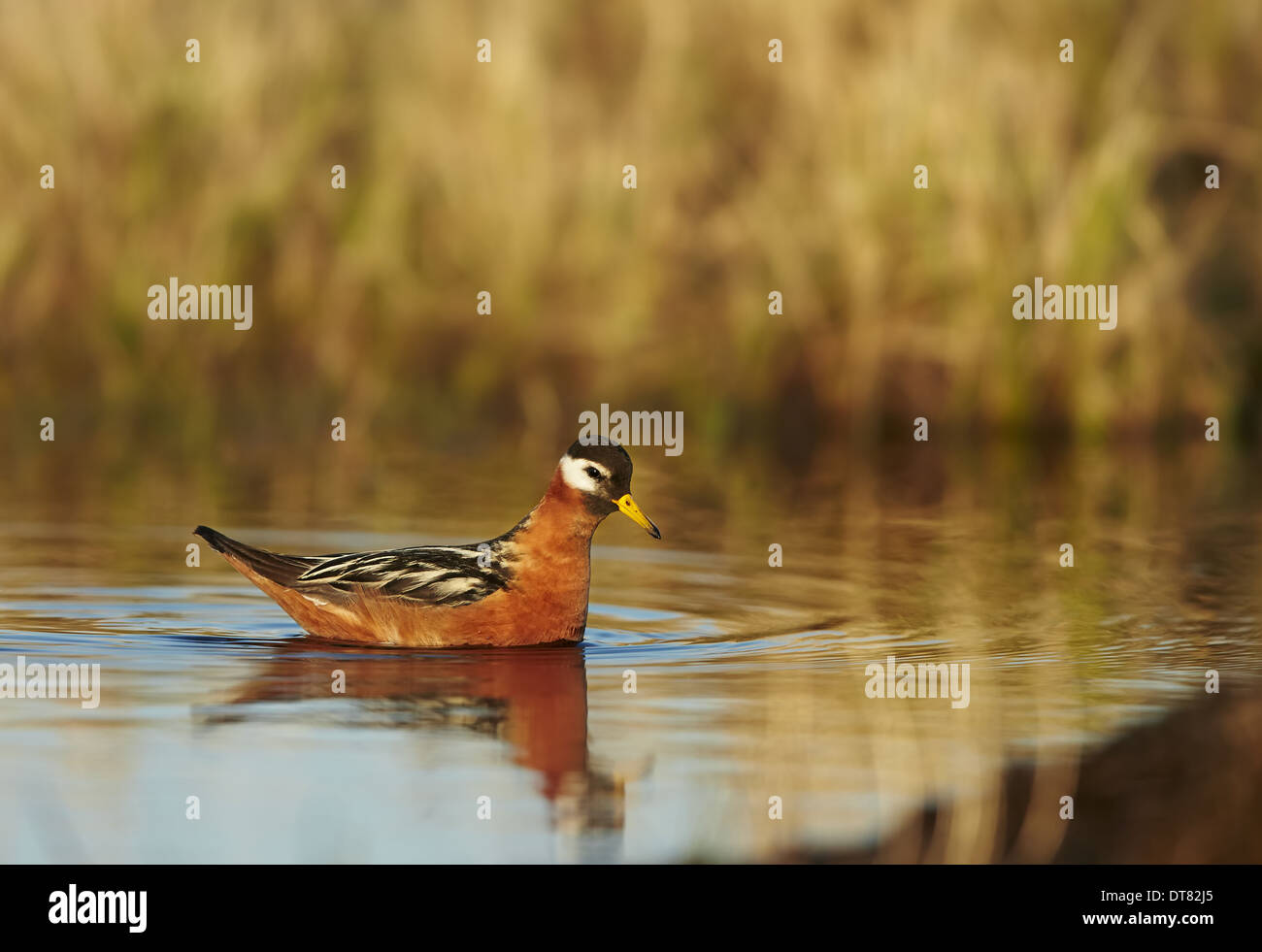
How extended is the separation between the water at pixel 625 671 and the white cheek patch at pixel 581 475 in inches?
27.9

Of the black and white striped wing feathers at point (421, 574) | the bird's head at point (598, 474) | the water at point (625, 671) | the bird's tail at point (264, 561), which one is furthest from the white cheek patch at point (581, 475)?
the bird's tail at point (264, 561)

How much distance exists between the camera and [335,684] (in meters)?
9.03

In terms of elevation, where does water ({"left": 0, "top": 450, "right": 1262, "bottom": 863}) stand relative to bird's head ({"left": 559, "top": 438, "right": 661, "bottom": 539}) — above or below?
below

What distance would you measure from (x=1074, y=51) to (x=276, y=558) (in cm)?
1138

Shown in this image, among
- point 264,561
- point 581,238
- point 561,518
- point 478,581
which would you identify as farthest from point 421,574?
point 581,238

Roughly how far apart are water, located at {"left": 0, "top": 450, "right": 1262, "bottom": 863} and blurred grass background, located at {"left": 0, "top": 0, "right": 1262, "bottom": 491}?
2.40 meters

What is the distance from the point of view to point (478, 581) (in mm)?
9977

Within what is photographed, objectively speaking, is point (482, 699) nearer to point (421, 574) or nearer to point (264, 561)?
point (421, 574)

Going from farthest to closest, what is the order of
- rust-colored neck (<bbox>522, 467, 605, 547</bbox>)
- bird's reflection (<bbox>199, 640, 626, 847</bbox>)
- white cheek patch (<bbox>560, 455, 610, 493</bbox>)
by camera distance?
white cheek patch (<bbox>560, 455, 610, 493</bbox>) → rust-colored neck (<bbox>522, 467, 605, 547</bbox>) → bird's reflection (<bbox>199, 640, 626, 847</bbox>)

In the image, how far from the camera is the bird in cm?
994

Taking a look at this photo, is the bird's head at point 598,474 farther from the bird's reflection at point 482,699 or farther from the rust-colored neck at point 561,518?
the bird's reflection at point 482,699

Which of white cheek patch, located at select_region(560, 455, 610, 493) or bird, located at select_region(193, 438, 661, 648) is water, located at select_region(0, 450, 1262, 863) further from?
white cheek patch, located at select_region(560, 455, 610, 493)

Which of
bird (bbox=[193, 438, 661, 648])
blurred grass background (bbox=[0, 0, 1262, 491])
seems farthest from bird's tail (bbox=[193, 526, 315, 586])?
blurred grass background (bbox=[0, 0, 1262, 491])

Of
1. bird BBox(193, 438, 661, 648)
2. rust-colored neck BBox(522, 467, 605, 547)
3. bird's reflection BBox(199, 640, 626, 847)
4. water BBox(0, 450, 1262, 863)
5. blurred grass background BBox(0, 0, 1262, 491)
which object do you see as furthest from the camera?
blurred grass background BBox(0, 0, 1262, 491)
